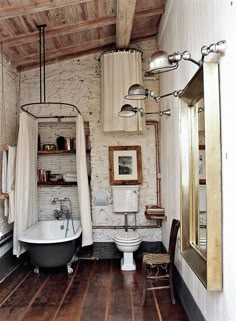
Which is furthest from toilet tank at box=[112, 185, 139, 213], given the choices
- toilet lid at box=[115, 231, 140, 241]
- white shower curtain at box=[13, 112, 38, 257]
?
white shower curtain at box=[13, 112, 38, 257]

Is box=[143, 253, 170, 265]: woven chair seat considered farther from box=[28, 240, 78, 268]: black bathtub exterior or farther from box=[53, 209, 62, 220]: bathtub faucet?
box=[53, 209, 62, 220]: bathtub faucet

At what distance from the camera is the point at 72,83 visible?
5348 millimetres

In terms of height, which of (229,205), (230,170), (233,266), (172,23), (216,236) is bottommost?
(233,266)

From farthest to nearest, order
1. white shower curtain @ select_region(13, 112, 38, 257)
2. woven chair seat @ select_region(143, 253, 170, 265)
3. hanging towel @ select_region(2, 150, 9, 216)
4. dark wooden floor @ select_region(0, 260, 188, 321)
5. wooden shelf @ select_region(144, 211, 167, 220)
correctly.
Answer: wooden shelf @ select_region(144, 211, 167, 220), white shower curtain @ select_region(13, 112, 38, 257), hanging towel @ select_region(2, 150, 9, 216), woven chair seat @ select_region(143, 253, 170, 265), dark wooden floor @ select_region(0, 260, 188, 321)

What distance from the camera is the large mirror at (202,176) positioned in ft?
6.74

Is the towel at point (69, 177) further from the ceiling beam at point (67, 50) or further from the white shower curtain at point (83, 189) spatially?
the ceiling beam at point (67, 50)

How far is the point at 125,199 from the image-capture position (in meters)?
5.04

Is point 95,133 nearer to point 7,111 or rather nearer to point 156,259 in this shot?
point 7,111

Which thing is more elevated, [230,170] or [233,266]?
[230,170]

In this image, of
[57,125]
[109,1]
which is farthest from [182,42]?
[57,125]

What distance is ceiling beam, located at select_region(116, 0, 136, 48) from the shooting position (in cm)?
357

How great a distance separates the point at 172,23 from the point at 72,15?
123 centimetres

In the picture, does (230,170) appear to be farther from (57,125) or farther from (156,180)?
(57,125)

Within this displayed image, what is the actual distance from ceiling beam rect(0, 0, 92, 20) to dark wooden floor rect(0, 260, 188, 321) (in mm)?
3121
